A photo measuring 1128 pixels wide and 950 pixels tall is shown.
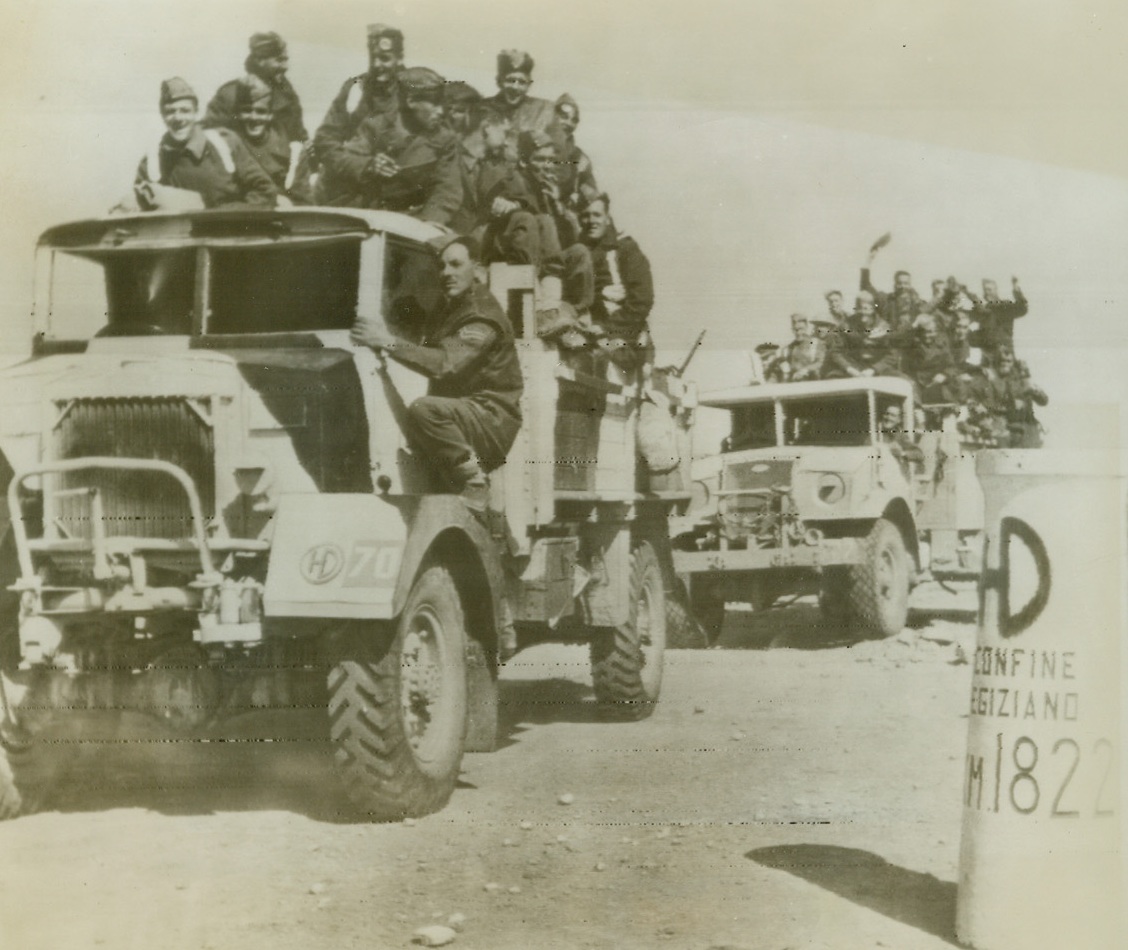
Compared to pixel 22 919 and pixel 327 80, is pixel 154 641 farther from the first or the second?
pixel 327 80

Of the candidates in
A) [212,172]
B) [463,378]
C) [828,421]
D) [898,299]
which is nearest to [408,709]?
[463,378]

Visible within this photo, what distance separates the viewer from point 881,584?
9703 mm

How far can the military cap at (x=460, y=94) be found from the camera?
6726mm

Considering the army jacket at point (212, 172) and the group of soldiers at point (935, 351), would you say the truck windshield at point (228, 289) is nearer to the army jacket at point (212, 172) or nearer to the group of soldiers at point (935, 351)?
the army jacket at point (212, 172)

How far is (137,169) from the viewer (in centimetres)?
636

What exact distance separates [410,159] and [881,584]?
4397 mm

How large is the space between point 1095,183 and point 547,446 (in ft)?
8.47

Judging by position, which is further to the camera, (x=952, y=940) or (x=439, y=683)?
(x=439, y=683)

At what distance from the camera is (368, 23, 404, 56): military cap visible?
6.42 meters

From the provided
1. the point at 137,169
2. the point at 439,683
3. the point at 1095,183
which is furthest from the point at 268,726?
the point at 1095,183

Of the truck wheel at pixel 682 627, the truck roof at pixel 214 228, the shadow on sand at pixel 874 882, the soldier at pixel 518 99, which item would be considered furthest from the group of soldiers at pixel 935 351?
the shadow on sand at pixel 874 882

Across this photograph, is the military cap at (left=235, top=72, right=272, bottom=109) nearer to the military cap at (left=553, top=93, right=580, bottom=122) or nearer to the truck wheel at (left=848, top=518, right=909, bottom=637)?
the military cap at (left=553, top=93, right=580, bottom=122)

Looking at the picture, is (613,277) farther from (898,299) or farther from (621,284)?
(898,299)

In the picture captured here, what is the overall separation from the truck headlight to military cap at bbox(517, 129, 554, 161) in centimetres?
363
